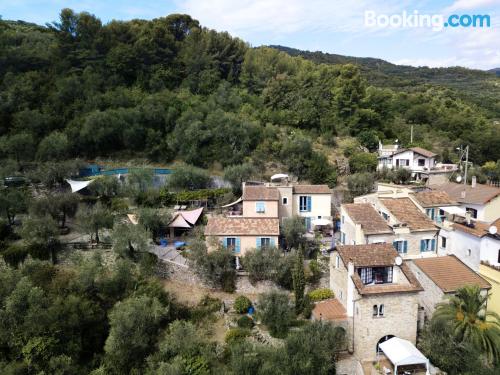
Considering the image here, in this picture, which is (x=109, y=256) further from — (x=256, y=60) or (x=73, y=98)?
(x=256, y=60)

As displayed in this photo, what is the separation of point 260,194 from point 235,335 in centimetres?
1235

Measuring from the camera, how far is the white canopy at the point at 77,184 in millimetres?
34938

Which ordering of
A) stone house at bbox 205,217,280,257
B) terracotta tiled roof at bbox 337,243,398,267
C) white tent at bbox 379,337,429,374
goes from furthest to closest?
stone house at bbox 205,217,280,257
terracotta tiled roof at bbox 337,243,398,267
white tent at bbox 379,337,429,374

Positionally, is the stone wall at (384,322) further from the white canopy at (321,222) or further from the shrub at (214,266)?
the white canopy at (321,222)

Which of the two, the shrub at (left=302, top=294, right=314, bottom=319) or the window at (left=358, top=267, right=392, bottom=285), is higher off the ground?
the window at (left=358, top=267, right=392, bottom=285)

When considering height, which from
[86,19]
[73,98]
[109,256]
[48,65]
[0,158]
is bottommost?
[109,256]

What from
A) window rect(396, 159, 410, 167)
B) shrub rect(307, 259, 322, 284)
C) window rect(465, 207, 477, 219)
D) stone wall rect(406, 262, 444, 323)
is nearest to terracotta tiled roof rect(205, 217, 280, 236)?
shrub rect(307, 259, 322, 284)

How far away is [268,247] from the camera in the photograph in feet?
84.2

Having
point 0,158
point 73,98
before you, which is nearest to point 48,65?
point 73,98

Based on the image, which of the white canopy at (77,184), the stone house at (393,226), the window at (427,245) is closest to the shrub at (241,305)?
the stone house at (393,226)

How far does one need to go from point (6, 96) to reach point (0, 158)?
10.7 meters

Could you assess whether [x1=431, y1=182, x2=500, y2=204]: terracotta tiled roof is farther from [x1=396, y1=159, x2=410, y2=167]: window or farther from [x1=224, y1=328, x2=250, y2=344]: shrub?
[x1=224, y1=328, x2=250, y2=344]: shrub

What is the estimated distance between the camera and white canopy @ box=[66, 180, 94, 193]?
34938 millimetres

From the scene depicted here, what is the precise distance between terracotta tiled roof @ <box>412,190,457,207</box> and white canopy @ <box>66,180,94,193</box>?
28353mm
